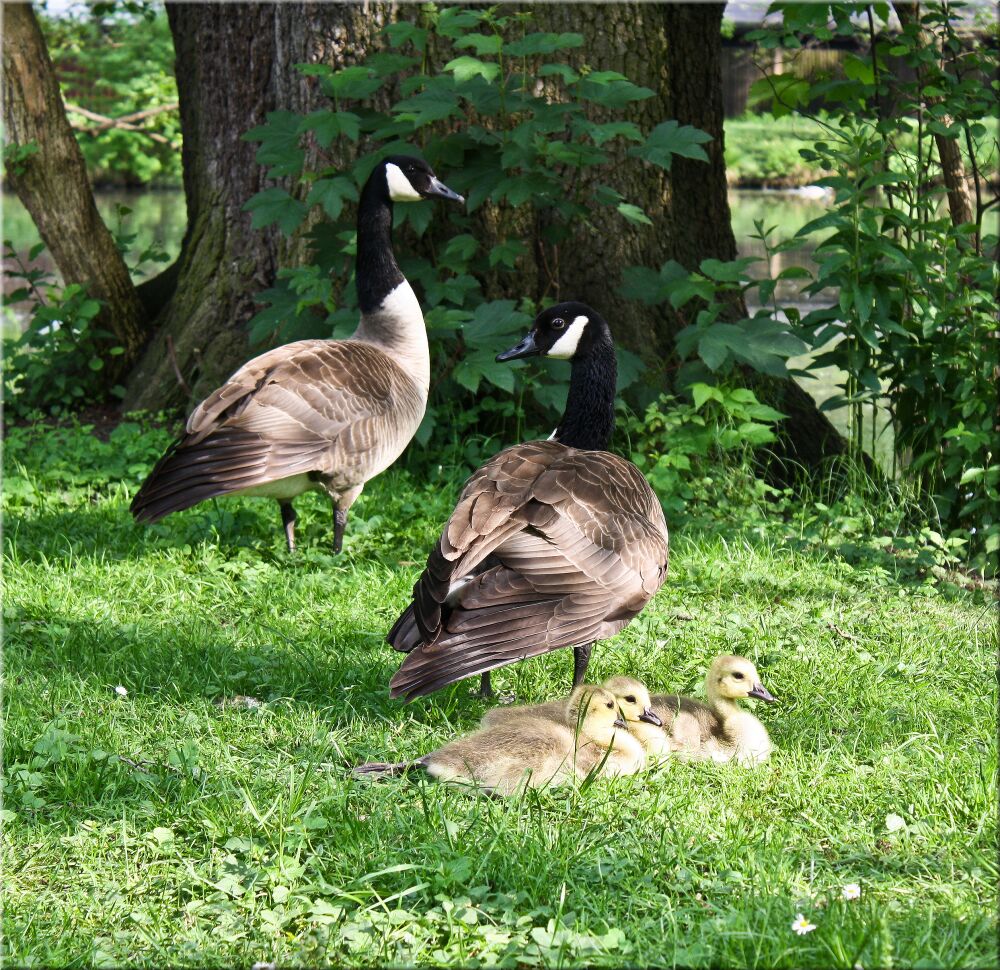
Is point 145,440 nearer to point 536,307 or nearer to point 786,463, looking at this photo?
point 536,307

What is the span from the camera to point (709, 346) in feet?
20.2

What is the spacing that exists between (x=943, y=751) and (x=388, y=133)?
4.29m

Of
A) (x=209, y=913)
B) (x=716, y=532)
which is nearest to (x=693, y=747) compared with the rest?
(x=209, y=913)

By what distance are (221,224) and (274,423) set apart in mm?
2899

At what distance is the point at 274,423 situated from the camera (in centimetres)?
528

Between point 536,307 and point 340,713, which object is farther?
point 536,307

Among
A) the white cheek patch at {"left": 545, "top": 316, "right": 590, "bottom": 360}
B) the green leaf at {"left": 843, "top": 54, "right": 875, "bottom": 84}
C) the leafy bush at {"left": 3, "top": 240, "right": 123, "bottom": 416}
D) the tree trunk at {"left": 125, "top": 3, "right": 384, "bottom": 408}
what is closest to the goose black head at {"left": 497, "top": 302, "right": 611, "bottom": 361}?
the white cheek patch at {"left": 545, "top": 316, "right": 590, "bottom": 360}

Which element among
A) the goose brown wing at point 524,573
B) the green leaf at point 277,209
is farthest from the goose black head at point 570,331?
the green leaf at point 277,209

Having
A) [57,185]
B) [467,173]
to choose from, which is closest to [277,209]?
[467,173]

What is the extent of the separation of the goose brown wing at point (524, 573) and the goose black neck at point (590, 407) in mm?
727

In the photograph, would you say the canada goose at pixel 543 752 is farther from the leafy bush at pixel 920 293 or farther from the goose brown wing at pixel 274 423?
the leafy bush at pixel 920 293

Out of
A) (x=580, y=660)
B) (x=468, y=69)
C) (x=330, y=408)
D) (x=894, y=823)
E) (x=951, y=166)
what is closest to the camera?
(x=894, y=823)

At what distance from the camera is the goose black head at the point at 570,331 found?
4953 mm

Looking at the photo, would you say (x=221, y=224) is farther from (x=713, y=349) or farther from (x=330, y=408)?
(x=713, y=349)
